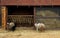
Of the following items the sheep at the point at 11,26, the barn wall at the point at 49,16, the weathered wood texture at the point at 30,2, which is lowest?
the sheep at the point at 11,26

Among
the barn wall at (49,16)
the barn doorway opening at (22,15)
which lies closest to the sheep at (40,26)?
the barn wall at (49,16)

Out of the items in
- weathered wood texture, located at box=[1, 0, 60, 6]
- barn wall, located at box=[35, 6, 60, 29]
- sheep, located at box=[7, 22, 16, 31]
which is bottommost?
sheep, located at box=[7, 22, 16, 31]

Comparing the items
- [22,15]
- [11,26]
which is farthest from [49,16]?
[11,26]

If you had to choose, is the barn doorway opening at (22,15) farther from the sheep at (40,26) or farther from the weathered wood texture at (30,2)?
the sheep at (40,26)

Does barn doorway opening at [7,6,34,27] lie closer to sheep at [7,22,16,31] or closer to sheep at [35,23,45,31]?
sheep at [7,22,16,31]

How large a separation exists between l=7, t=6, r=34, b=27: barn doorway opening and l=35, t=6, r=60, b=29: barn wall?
73 centimetres

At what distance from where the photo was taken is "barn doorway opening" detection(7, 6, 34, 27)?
44.9 ft

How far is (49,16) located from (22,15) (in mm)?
2252

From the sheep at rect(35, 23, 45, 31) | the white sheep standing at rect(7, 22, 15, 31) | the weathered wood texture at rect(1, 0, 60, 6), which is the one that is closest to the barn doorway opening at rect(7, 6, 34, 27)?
the white sheep standing at rect(7, 22, 15, 31)

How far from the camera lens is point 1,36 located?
10828mm

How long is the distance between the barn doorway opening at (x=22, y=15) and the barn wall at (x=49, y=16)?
28.6 inches

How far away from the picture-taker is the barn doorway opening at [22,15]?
13683 millimetres

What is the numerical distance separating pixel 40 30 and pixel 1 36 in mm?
3355

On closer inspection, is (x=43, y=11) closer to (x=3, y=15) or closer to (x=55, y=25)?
(x=55, y=25)
